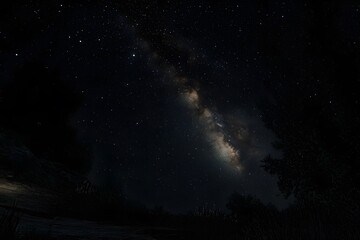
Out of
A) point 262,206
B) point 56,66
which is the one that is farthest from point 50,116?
point 262,206

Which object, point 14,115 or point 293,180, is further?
point 14,115

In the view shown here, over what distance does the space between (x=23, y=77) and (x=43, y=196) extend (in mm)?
15449

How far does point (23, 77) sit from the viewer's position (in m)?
24.0

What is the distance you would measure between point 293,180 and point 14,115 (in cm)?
1727

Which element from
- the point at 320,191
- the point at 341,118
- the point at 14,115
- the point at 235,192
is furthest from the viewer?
the point at 14,115

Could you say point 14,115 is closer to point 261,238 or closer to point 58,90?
point 58,90

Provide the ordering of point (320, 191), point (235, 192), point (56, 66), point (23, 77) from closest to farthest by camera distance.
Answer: point (320, 191)
point (235, 192)
point (23, 77)
point (56, 66)

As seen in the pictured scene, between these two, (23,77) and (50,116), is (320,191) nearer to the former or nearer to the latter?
(50,116)

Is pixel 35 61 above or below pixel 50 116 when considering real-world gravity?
above

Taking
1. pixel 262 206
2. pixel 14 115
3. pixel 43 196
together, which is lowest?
pixel 43 196

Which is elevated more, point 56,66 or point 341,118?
point 56,66

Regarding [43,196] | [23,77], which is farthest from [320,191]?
[23,77]

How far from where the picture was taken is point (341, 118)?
416 inches

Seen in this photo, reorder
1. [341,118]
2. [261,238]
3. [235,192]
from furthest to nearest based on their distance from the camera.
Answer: [235,192]
[341,118]
[261,238]
